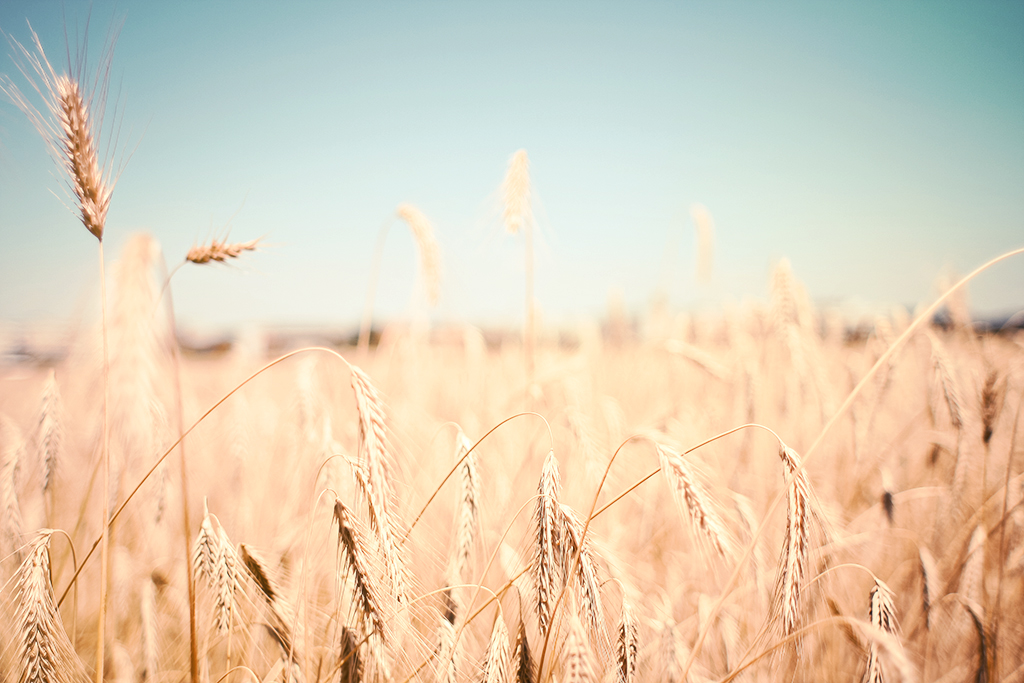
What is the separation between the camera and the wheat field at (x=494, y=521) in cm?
86

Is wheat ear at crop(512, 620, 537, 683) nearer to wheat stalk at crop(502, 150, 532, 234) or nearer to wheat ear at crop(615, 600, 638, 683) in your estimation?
wheat ear at crop(615, 600, 638, 683)

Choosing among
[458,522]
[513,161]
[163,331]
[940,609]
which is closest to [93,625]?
[163,331]

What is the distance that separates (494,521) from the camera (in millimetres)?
1663

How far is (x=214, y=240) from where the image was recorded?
3.35 ft

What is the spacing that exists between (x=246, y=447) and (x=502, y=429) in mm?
1506

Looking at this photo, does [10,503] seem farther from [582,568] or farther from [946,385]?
[946,385]

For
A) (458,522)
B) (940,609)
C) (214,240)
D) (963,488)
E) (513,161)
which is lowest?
(940,609)

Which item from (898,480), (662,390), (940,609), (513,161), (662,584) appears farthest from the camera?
(662,390)

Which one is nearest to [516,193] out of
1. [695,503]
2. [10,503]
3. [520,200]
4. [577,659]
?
[520,200]

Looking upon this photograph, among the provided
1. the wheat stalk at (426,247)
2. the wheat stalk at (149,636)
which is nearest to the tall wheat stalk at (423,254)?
the wheat stalk at (426,247)

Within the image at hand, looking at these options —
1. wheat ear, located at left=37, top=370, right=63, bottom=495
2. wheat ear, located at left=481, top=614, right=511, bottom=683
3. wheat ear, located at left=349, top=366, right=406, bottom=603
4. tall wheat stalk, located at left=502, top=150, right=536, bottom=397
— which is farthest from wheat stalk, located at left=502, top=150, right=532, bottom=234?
wheat ear, located at left=37, top=370, right=63, bottom=495

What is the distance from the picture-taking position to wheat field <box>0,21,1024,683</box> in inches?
34.0

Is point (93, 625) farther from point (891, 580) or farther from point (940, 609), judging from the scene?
point (891, 580)

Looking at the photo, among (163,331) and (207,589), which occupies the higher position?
(163,331)
